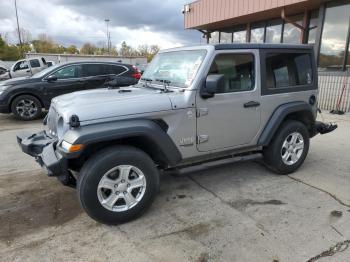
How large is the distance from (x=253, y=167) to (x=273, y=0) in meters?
8.56

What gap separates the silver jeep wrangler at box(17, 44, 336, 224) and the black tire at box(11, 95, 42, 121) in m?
5.39

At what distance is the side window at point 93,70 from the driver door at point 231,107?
6437 millimetres

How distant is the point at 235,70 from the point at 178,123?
1.10 meters

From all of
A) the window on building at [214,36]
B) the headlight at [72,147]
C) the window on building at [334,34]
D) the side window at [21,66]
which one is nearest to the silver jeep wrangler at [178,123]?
the headlight at [72,147]

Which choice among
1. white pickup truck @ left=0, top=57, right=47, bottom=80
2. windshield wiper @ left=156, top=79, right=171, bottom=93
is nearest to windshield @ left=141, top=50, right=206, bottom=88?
windshield wiper @ left=156, top=79, right=171, bottom=93

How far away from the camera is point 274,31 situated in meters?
13.3

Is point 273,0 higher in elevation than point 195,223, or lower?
higher

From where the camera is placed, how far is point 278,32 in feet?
42.9

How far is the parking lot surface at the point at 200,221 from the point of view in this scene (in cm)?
281

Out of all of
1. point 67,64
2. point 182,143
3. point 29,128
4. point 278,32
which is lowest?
point 29,128

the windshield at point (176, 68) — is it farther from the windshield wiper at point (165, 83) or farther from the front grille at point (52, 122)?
the front grille at point (52, 122)

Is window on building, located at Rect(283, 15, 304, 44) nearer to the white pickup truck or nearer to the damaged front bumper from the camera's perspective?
the damaged front bumper

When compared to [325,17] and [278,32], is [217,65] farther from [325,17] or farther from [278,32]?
[278,32]

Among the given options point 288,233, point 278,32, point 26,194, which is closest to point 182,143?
point 288,233
